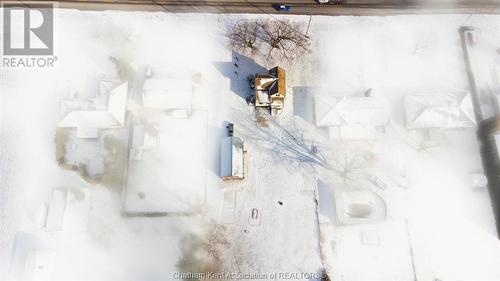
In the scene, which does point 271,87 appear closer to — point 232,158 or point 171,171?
point 232,158

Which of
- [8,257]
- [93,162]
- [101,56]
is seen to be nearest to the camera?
Result: [8,257]

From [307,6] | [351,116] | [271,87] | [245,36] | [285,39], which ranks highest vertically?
[307,6]

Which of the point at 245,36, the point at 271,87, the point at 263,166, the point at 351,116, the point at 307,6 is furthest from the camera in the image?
the point at 307,6

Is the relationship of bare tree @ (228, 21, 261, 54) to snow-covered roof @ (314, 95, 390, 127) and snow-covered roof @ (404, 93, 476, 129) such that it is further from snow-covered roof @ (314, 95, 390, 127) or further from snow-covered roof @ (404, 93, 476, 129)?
snow-covered roof @ (404, 93, 476, 129)

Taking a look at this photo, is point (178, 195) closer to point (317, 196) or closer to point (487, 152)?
point (317, 196)

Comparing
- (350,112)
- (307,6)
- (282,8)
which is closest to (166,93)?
(282,8)

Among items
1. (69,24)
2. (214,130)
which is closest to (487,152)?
(214,130)
